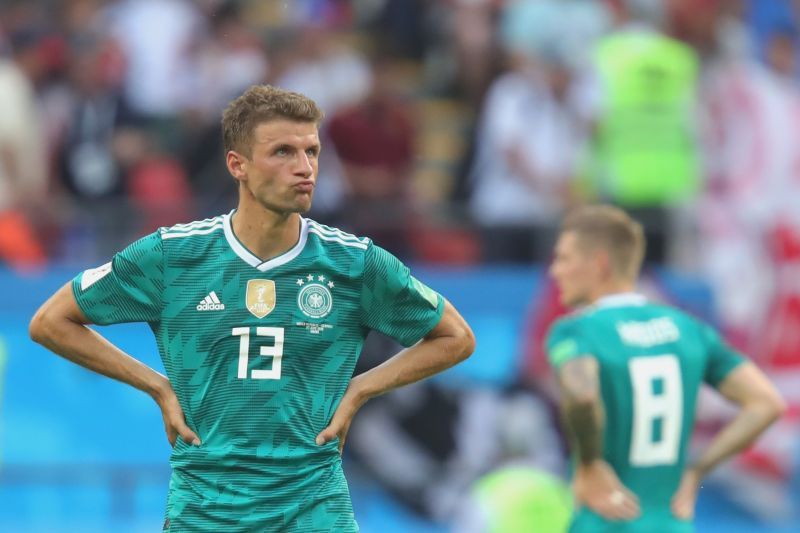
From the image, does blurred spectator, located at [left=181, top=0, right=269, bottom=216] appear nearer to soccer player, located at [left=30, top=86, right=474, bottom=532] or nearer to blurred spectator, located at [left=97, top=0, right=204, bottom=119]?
blurred spectator, located at [left=97, top=0, right=204, bottom=119]

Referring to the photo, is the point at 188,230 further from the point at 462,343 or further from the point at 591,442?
the point at 591,442

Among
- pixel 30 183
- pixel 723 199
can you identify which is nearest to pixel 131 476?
pixel 30 183

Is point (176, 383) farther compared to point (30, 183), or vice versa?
point (30, 183)

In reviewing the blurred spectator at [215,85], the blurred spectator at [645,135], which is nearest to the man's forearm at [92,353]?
the blurred spectator at [215,85]

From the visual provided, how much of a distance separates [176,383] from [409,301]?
896 mm

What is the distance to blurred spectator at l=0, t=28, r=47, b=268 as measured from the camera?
12.1 metres

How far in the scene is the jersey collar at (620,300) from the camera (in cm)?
731

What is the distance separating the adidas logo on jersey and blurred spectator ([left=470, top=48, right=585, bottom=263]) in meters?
7.01

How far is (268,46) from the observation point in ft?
45.3

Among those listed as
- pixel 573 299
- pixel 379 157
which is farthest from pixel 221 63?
pixel 573 299

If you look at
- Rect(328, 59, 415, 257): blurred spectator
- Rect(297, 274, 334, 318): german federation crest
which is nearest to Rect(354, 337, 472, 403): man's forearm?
Rect(297, 274, 334, 318): german federation crest

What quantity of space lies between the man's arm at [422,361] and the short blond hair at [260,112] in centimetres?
92

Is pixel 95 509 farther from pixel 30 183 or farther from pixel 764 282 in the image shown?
pixel 764 282

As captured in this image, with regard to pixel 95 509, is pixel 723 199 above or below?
above
